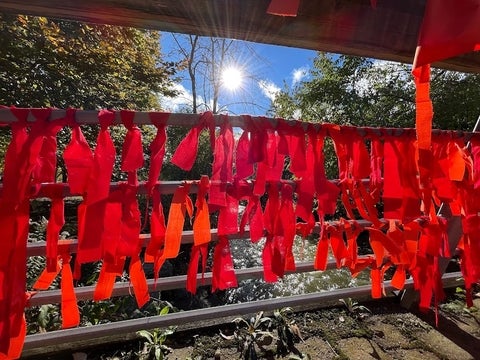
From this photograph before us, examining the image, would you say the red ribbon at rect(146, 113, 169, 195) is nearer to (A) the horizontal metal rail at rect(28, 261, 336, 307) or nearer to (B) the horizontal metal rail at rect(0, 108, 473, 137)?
(B) the horizontal metal rail at rect(0, 108, 473, 137)

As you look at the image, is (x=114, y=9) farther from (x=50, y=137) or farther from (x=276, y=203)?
(x=276, y=203)

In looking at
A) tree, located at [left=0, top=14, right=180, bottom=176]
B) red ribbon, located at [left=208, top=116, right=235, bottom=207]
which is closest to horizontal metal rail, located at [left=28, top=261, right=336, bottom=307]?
red ribbon, located at [left=208, top=116, right=235, bottom=207]

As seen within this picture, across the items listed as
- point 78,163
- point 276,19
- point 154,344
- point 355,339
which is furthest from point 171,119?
point 355,339

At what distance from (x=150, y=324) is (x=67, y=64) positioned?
500 cm

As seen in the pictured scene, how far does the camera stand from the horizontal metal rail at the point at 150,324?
179cm

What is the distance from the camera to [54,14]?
1.02 metres

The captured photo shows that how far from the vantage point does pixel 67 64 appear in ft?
17.0

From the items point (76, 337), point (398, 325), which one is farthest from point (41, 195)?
point (398, 325)

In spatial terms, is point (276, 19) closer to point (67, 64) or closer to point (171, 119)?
point (171, 119)

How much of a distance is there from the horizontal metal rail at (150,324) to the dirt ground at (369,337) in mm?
166

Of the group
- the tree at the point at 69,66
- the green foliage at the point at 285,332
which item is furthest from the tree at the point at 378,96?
the green foliage at the point at 285,332

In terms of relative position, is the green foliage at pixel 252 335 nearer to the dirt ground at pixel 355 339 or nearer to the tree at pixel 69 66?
the dirt ground at pixel 355 339

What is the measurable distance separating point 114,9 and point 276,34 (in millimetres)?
600

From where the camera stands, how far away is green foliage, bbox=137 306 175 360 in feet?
6.55
